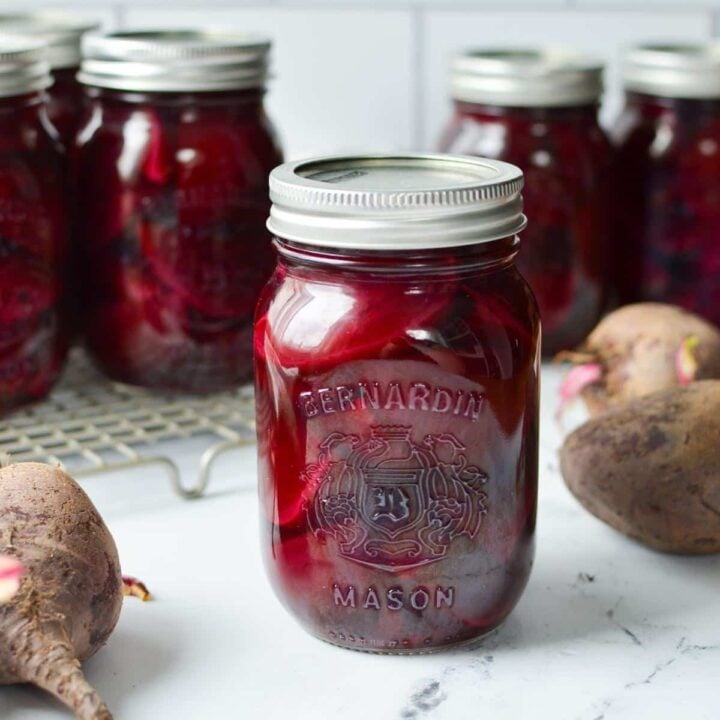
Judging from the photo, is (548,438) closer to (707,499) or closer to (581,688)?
(707,499)

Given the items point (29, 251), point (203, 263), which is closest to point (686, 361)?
point (203, 263)

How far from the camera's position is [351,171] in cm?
75

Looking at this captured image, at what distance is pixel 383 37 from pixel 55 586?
3.42 feet

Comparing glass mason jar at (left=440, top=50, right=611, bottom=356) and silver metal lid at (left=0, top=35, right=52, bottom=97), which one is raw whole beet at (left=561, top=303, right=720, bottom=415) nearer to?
glass mason jar at (left=440, top=50, right=611, bottom=356)

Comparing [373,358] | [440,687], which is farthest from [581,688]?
[373,358]

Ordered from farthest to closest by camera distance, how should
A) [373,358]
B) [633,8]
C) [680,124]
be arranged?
[633,8], [680,124], [373,358]

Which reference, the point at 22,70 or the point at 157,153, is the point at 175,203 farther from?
the point at 22,70

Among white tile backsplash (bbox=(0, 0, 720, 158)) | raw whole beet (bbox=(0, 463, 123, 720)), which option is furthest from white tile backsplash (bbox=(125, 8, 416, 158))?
raw whole beet (bbox=(0, 463, 123, 720))

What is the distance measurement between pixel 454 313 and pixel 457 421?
5 cm

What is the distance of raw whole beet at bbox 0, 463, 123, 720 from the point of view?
2.04 ft

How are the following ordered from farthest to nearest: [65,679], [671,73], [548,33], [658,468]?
[548,33] → [671,73] → [658,468] → [65,679]

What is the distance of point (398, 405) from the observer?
66 centimetres

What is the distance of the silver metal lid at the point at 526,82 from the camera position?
3.59 feet

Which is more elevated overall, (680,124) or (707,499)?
A: (680,124)
